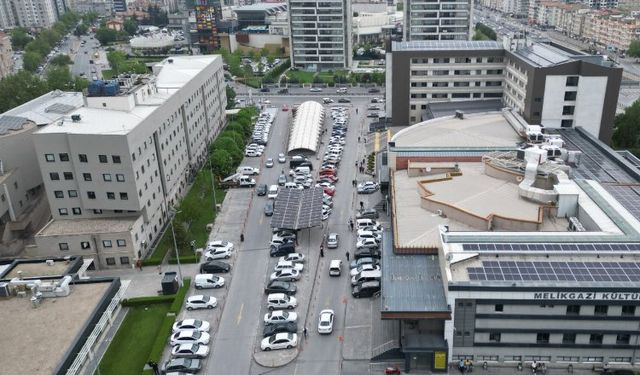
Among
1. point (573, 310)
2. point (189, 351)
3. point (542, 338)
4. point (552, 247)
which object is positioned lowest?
point (189, 351)

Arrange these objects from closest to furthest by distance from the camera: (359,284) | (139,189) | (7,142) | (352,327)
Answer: (352,327)
(359,284)
(139,189)
(7,142)

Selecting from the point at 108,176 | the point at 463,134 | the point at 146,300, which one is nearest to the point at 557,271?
the point at 463,134

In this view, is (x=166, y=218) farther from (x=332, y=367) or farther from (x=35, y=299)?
(x=332, y=367)

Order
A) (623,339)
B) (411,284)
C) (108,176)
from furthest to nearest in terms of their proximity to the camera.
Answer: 1. (108,176)
2. (411,284)
3. (623,339)

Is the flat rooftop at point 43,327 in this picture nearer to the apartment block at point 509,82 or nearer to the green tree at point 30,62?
the apartment block at point 509,82

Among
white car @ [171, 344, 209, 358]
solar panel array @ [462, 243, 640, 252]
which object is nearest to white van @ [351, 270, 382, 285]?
solar panel array @ [462, 243, 640, 252]

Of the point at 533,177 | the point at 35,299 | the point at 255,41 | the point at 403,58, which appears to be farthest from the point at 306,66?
the point at 35,299

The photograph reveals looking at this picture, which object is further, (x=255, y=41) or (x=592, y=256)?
(x=255, y=41)

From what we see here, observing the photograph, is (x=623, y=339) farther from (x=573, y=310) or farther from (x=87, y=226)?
(x=87, y=226)
